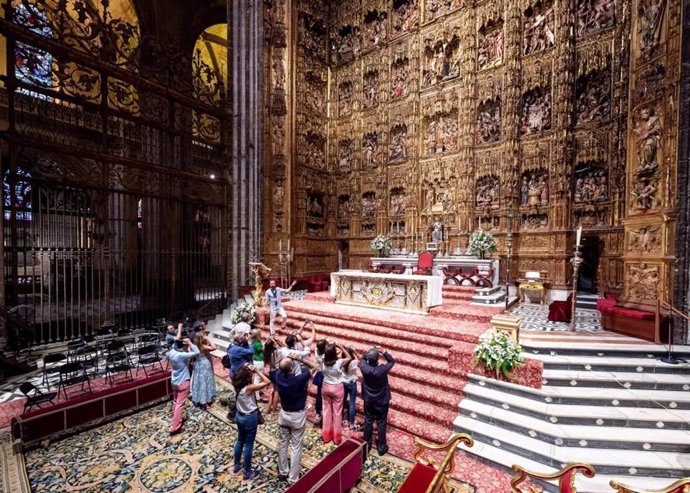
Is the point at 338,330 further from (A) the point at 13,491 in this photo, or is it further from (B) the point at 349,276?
(A) the point at 13,491

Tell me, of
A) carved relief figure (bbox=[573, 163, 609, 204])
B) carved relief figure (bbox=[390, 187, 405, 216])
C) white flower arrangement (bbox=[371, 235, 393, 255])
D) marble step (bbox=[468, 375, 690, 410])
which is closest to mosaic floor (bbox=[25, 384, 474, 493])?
marble step (bbox=[468, 375, 690, 410])

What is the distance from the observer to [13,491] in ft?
13.8

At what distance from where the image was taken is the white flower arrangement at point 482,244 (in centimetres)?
1237

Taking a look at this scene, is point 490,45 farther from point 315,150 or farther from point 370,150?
point 315,150

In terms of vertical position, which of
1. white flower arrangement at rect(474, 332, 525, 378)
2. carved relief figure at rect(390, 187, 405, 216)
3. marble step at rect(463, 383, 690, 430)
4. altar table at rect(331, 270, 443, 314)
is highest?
carved relief figure at rect(390, 187, 405, 216)

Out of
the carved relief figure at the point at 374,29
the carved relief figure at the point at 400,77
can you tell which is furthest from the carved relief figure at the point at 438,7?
the carved relief figure at the point at 374,29

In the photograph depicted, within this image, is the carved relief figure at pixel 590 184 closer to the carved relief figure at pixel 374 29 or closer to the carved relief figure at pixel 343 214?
the carved relief figure at pixel 343 214

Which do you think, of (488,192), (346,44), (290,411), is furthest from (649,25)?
(346,44)

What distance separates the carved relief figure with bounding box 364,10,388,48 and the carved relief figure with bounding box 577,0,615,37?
9.02m

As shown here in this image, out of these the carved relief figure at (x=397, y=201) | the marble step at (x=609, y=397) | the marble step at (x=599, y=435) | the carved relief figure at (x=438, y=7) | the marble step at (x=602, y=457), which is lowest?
the marble step at (x=602, y=457)

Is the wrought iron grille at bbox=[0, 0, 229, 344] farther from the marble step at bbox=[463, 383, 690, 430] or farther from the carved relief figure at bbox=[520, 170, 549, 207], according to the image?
the carved relief figure at bbox=[520, 170, 549, 207]

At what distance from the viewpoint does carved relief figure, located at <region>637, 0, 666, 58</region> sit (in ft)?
23.7

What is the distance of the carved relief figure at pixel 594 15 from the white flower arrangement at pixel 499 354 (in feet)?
44.9

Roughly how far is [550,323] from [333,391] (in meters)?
7.11
